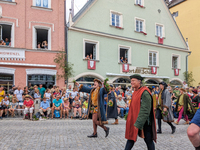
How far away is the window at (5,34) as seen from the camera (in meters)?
16.0

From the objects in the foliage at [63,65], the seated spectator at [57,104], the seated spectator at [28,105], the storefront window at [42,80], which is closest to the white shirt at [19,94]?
the seated spectator at [28,105]

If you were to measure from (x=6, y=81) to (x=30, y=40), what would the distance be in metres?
3.40

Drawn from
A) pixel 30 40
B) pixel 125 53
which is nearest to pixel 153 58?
pixel 125 53

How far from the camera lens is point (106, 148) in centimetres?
604

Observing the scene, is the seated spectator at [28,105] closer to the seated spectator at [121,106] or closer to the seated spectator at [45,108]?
the seated spectator at [45,108]

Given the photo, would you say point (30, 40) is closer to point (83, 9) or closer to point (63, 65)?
point (63, 65)

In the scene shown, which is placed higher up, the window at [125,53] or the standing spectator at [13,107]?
the window at [125,53]

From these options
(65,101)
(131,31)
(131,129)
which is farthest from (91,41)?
(131,129)

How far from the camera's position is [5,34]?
16.2 meters

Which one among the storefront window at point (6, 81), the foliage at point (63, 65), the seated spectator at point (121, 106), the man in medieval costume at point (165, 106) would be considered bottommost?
the seated spectator at point (121, 106)

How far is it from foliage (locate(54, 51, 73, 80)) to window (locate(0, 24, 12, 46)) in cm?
356

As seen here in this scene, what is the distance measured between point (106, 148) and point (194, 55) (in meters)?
26.4

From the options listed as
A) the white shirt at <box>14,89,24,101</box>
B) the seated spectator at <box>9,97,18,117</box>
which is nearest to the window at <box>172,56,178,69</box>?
the white shirt at <box>14,89,24,101</box>

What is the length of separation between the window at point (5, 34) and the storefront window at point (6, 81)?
2.25 metres
